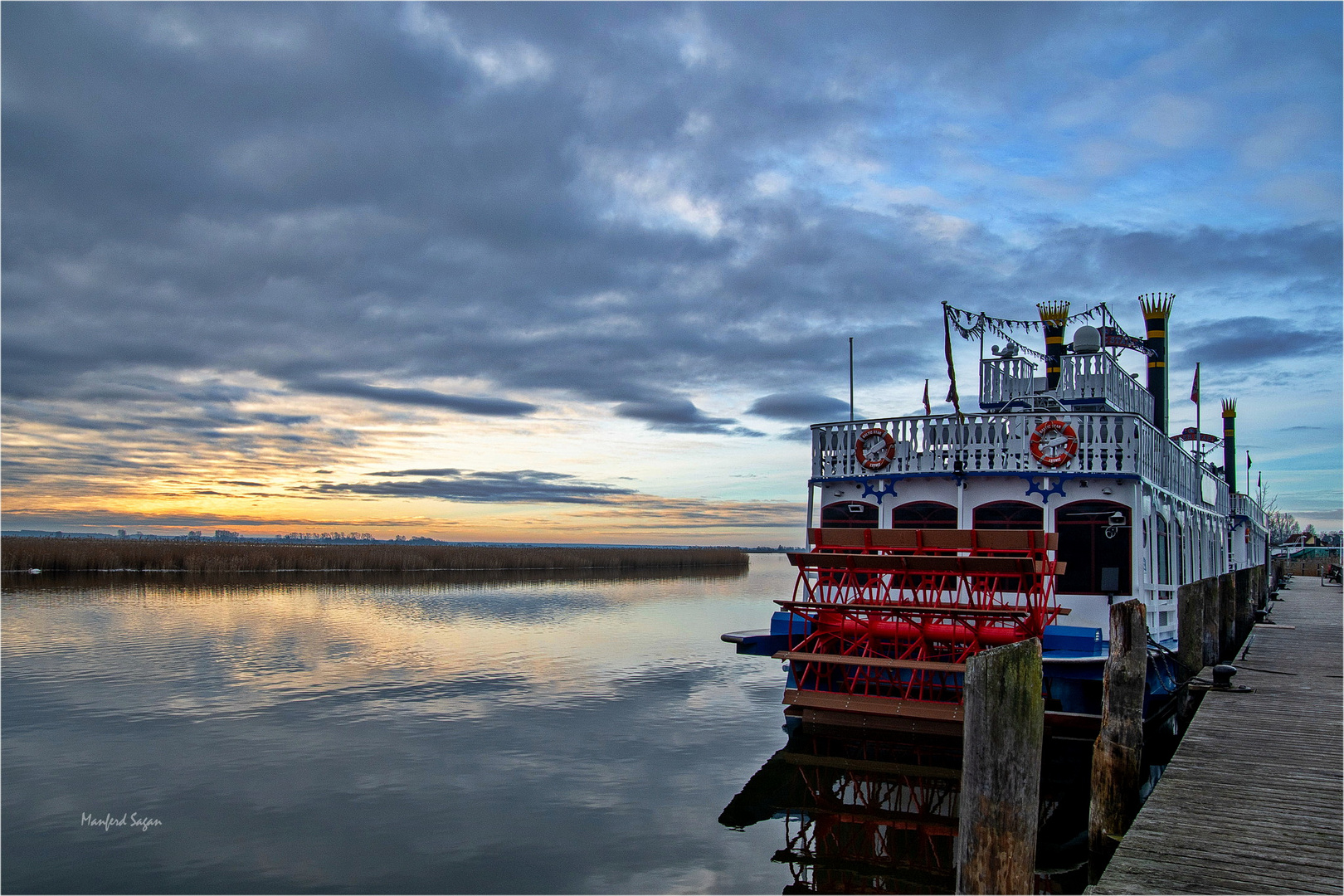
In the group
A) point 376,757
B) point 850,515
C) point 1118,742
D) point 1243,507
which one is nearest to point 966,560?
point 850,515

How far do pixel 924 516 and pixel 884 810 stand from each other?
5072 millimetres

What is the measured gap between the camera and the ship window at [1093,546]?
12.5 m

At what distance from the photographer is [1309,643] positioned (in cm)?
1822

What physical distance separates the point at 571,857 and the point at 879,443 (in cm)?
764

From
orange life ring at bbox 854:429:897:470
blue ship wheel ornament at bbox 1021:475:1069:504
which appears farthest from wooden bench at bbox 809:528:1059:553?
orange life ring at bbox 854:429:897:470

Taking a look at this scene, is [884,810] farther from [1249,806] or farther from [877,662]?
[1249,806]

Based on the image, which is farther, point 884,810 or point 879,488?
point 879,488

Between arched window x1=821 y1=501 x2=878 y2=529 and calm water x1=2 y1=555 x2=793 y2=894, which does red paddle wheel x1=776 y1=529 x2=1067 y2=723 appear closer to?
arched window x1=821 y1=501 x2=878 y2=529

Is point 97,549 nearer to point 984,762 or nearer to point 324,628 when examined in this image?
point 324,628

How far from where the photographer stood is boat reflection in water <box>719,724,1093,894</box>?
8.10 m

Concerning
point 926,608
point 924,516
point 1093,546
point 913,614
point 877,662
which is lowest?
point 877,662

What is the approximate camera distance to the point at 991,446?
13.0 meters

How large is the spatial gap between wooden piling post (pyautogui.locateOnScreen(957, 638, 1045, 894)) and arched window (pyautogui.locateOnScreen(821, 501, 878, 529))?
8702mm

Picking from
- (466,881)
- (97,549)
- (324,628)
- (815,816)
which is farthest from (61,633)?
(97,549)
